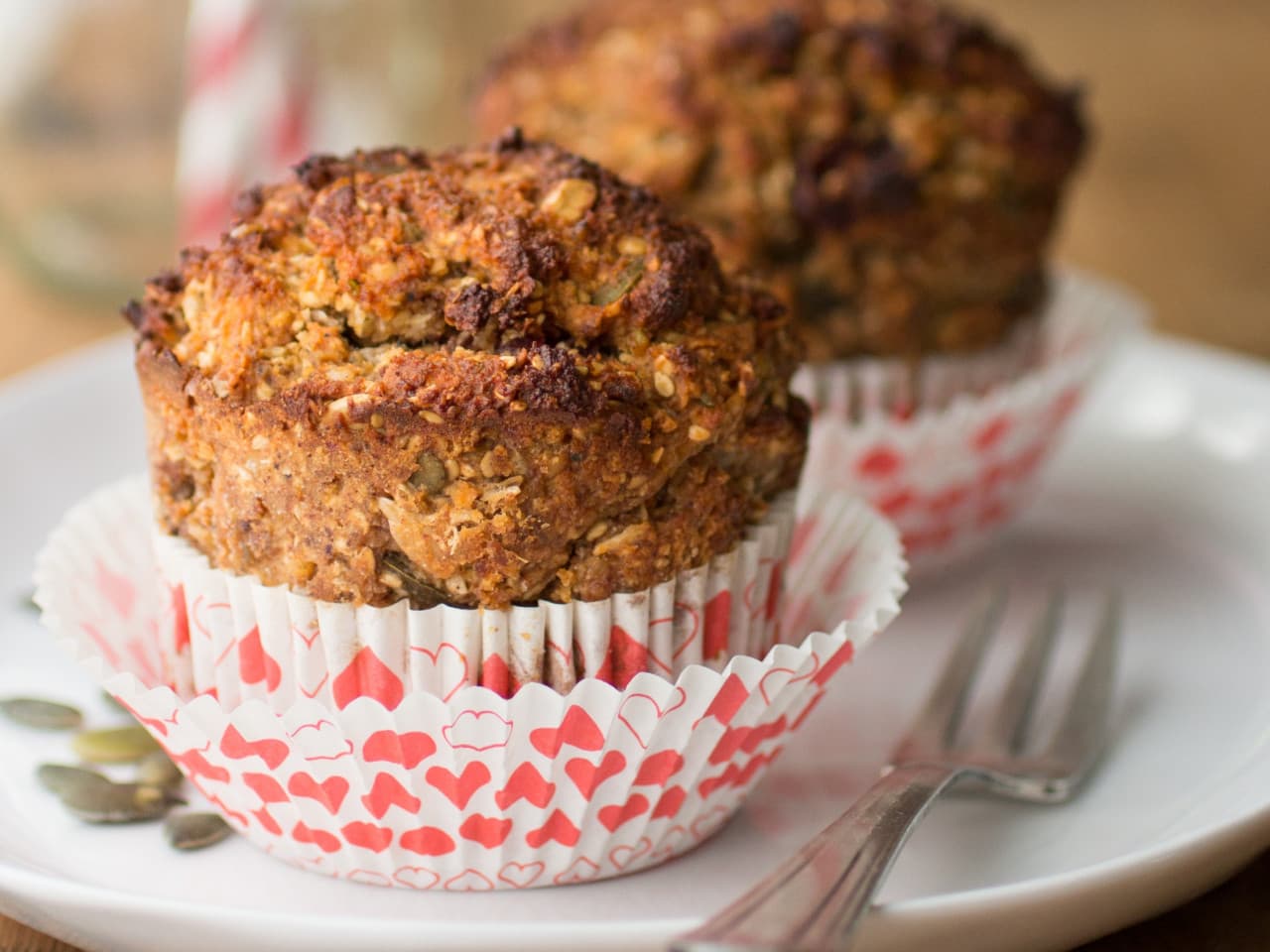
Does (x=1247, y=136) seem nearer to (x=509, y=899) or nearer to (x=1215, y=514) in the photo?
(x=1215, y=514)

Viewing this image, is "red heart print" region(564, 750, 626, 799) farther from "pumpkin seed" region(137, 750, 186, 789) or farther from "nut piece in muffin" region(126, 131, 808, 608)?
"pumpkin seed" region(137, 750, 186, 789)

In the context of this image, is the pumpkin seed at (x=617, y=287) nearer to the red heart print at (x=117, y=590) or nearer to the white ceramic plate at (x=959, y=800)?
the white ceramic plate at (x=959, y=800)

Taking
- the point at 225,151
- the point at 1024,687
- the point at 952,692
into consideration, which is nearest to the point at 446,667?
the point at 952,692

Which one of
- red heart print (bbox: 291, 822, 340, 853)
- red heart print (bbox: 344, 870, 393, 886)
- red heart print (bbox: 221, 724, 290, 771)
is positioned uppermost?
red heart print (bbox: 221, 724, 290, 771)

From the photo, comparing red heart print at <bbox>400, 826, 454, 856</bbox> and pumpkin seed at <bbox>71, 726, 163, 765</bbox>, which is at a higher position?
red heart print at <bbox>400, 826, 454, 856</bbox>

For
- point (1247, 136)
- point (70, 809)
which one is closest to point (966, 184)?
point (70, 809)

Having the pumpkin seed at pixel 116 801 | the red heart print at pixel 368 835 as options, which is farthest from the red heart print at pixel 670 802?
the pumpkin seed at pixel 116 801

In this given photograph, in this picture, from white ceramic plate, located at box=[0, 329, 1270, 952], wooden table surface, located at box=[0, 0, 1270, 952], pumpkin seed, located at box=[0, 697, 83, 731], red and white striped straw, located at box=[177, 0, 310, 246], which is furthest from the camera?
wooden table surface, located at box=[0, 0, 1270, 952]

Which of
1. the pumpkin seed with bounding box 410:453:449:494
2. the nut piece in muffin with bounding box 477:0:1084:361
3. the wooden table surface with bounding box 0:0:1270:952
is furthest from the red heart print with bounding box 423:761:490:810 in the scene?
the wooden table surface with bounding box 0:0:1270:952
